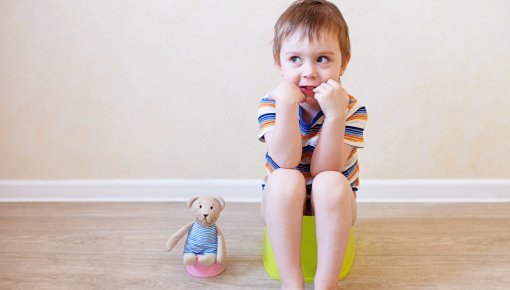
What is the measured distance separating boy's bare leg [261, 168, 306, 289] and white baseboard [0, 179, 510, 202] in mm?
562

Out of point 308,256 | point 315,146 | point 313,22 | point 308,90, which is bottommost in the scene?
point 308,256

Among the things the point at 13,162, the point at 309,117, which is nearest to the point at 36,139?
the point at 13,162

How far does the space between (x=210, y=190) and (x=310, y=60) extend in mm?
702

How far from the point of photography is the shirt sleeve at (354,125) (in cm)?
110

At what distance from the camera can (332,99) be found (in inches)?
39.0

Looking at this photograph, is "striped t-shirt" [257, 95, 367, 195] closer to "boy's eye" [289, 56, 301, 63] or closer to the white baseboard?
"boy's eye" [289, 56, 301, 63]

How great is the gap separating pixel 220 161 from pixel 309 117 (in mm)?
517

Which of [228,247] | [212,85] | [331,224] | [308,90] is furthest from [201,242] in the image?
[212,85]

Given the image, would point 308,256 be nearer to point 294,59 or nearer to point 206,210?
point 206,210

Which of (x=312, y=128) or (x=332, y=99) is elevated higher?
(x=332, y=99)

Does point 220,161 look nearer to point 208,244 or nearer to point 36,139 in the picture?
point 208,244

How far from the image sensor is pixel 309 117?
1141 millimetres

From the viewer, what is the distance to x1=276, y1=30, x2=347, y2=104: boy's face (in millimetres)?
1024

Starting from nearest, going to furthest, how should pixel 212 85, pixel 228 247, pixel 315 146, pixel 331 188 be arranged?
pixel 331 188, pixel 315 146, pixel 228 247, pixel 212 85
